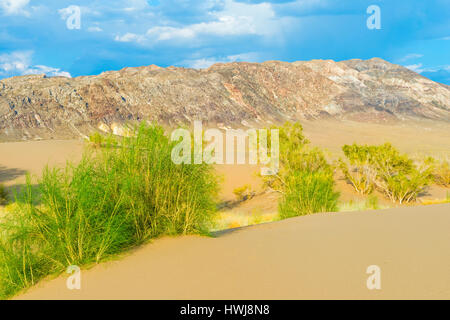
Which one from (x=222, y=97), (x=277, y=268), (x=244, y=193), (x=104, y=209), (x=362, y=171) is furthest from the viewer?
(x=222, y=97)

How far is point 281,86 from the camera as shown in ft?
249

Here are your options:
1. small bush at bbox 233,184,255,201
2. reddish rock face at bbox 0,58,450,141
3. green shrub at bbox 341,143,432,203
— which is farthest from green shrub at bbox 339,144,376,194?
reddish rock face at bbox 0,58,450,141

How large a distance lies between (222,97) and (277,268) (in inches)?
2498

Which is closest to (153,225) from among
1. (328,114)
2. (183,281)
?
(183,281)

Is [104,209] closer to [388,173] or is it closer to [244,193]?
[388,173]

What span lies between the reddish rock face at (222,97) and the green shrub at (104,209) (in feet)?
132

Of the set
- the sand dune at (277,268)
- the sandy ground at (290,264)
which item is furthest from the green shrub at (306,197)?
the sand dune at (277,268)

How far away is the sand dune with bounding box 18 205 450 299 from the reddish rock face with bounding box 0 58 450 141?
40.5 m

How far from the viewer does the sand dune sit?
3.92 m

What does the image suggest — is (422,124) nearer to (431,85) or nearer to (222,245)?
(431,85)

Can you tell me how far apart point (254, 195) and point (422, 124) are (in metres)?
59.3

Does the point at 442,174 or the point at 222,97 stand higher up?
the point at 222,97

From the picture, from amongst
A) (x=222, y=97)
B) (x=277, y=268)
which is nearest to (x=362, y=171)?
(x=277, y=268)

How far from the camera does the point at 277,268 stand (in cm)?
449
